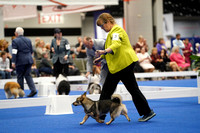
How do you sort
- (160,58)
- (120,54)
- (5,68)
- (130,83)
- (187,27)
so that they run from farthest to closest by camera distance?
(187,27), (160,58), (5,68), (130,83), (120,54)

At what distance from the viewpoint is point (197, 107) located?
604cm

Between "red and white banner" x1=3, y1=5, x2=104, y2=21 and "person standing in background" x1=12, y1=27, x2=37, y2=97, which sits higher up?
"red and white banner" x1=3, y1=5, x2=104, y2=21

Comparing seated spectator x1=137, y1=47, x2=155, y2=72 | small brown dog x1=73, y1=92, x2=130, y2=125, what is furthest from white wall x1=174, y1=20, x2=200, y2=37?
small brown dog x1=73, y1=92, x2=130, y2=125

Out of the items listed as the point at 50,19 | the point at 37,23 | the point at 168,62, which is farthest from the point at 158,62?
the point at 37,23

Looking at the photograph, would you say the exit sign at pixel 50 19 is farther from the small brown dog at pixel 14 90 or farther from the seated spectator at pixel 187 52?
the small brown dog at pixel 14 90

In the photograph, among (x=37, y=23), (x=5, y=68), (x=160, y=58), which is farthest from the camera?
(x=37, y=23)

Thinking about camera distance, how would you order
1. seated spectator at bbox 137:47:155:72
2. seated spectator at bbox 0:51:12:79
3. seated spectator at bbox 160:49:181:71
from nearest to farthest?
seated spectator at bbox 0:51:12:79, seated spectator at bbox 137:47:155:72, seated spectator at bbox 160:49:181:71

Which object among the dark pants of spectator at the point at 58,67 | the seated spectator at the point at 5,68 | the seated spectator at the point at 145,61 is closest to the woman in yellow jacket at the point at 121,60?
the dark pants of spectator at the point at 58,67

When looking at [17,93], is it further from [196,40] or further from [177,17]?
[177,17]

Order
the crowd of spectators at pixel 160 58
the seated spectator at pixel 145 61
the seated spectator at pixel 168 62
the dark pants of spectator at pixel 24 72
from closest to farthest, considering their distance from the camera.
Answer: the dark pants of spectator at pixel 24 72 → the seated spectator at pixel 145 61 → the crowd of spectators at pixel 160 58 → the seated spectator at pixel 168 62

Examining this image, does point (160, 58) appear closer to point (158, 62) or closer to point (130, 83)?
point (158, 62)

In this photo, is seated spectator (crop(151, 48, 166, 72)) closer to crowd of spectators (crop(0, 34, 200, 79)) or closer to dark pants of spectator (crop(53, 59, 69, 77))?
crowd of spectators (crop(0, 34, 200, 79))

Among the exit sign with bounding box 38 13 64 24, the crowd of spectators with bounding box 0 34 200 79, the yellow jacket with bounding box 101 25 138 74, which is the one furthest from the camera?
the exit sign with bounding box 38 13 64 24

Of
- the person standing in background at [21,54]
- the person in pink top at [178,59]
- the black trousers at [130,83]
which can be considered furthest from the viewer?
the person in pink top at [178,59]
